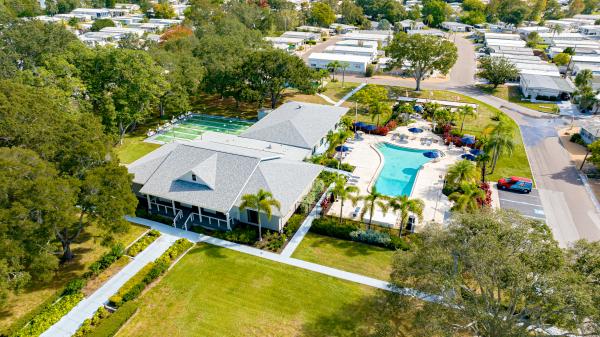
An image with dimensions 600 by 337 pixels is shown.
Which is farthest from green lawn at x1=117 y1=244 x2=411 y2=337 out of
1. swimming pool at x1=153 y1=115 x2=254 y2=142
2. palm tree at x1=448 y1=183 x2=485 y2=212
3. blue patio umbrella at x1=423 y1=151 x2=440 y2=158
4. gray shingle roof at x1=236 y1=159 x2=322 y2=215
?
swimming pool at x1=153 y1=115 x2=254 y2=142

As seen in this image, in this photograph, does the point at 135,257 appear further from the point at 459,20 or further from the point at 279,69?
the point at 459,20

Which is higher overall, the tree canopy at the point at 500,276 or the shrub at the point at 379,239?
the tree canopy at the point at 500,276

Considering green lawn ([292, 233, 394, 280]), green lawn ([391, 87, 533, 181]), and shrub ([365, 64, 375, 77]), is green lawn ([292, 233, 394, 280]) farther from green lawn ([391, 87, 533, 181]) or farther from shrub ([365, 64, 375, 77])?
shrub ([365, 64, 375, 77])

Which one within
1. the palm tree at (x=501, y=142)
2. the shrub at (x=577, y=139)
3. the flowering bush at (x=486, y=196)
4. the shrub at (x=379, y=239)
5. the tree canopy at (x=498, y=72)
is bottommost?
the shrub at (x=379, y=239)

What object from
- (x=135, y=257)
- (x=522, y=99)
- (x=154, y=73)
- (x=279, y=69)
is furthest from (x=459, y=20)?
(x=135, y=257)

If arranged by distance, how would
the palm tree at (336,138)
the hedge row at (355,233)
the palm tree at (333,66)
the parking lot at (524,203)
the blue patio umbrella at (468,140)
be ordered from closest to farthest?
the hedge row at (355,233) < the parking lot at (524,203) < the palm tree at (336,138) < the blue patio umbrella at (468,140) < the palm tree at (333,66)

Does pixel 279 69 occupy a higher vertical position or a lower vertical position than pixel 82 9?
lower

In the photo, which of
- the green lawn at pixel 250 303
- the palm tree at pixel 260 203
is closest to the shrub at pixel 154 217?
the green lawn at pixel 250 303

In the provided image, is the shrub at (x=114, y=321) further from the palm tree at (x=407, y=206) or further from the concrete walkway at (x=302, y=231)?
the palm tree at (x=407, y=206)
